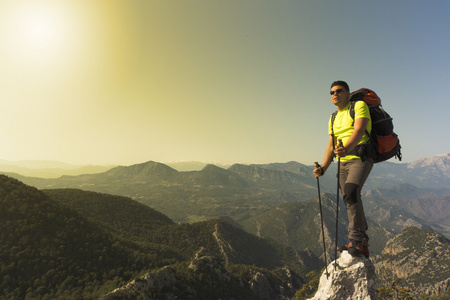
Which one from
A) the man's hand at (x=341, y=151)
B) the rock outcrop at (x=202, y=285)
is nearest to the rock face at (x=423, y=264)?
the rock outcrop at (x=202, y=285)

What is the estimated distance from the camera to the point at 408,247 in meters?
193

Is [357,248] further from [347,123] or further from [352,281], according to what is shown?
[347,123]

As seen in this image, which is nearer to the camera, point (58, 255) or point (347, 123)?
point (347, 123)

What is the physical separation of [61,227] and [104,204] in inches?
3085

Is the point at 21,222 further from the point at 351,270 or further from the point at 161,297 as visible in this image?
the point at 351,270

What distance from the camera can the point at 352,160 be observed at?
6.74 metres

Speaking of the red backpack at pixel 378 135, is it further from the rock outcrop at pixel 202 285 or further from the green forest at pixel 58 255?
the green forest at pixel 58 255

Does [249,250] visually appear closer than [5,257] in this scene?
No

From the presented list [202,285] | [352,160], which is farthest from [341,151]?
[202,285]

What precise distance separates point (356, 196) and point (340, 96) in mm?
3523

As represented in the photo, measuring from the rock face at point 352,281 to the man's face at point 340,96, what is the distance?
584cm

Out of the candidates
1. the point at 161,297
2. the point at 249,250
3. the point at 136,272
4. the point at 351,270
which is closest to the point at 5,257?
the point at 136,272

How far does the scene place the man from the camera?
5938mm

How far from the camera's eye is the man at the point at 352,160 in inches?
234
